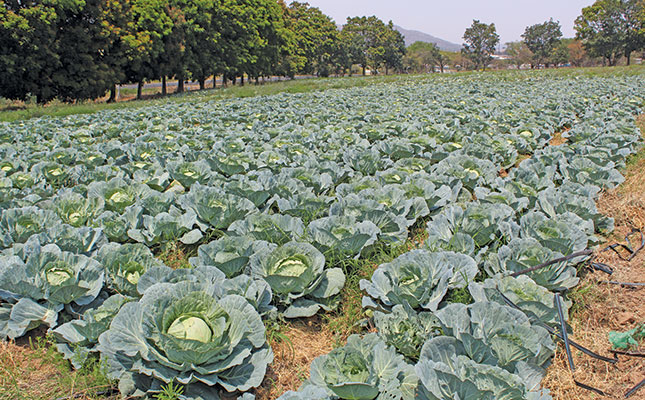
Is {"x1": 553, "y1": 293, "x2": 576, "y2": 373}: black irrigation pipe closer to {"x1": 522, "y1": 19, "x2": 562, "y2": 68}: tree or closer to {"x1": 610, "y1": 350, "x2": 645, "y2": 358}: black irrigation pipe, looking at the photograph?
{"x1": 610, "y1": 350, "x2": 645, "y2": 358}: black irrigation pipe

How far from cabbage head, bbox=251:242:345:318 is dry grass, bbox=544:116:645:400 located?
1482mm

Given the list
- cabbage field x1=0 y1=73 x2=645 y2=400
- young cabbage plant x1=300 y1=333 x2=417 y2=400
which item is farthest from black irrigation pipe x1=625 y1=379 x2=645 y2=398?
young cabbage plant x1=300 y1=333 x2=417 y2=400

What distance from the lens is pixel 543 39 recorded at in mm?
86438

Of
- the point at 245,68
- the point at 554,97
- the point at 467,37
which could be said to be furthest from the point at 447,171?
the point at 467,37

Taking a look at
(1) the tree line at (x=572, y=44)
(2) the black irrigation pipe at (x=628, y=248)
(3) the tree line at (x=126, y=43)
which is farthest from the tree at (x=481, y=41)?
(2) the black irrigation pipe at (x=628, y=248)

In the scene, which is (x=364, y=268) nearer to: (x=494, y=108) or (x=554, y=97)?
(x=494, y=108)

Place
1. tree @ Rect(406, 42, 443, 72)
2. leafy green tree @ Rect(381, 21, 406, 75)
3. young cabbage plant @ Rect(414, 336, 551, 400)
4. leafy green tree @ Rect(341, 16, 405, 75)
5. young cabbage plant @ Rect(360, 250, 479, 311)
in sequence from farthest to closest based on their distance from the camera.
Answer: tree @ Rect(406, 42, 443, 72), leafy green tree @ Rect(381, 21, 406, 75), leafy green tree @ Rect(341, 16, 405, 75), young cabbage plant @ Rect(360, 250, 479, 311), young cabbage plant @ Rect(414, 336, 551, 400)

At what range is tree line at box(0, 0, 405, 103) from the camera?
19.9 meters

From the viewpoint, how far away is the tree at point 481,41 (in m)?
91.7

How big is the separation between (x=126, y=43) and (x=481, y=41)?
87947 mm

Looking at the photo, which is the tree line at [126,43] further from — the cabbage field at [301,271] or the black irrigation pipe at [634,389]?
the black irrigation pipe at [634,389]

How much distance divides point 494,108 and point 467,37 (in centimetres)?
9256

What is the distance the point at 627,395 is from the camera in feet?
7.07

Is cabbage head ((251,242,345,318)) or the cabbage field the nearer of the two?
the cabbage field
